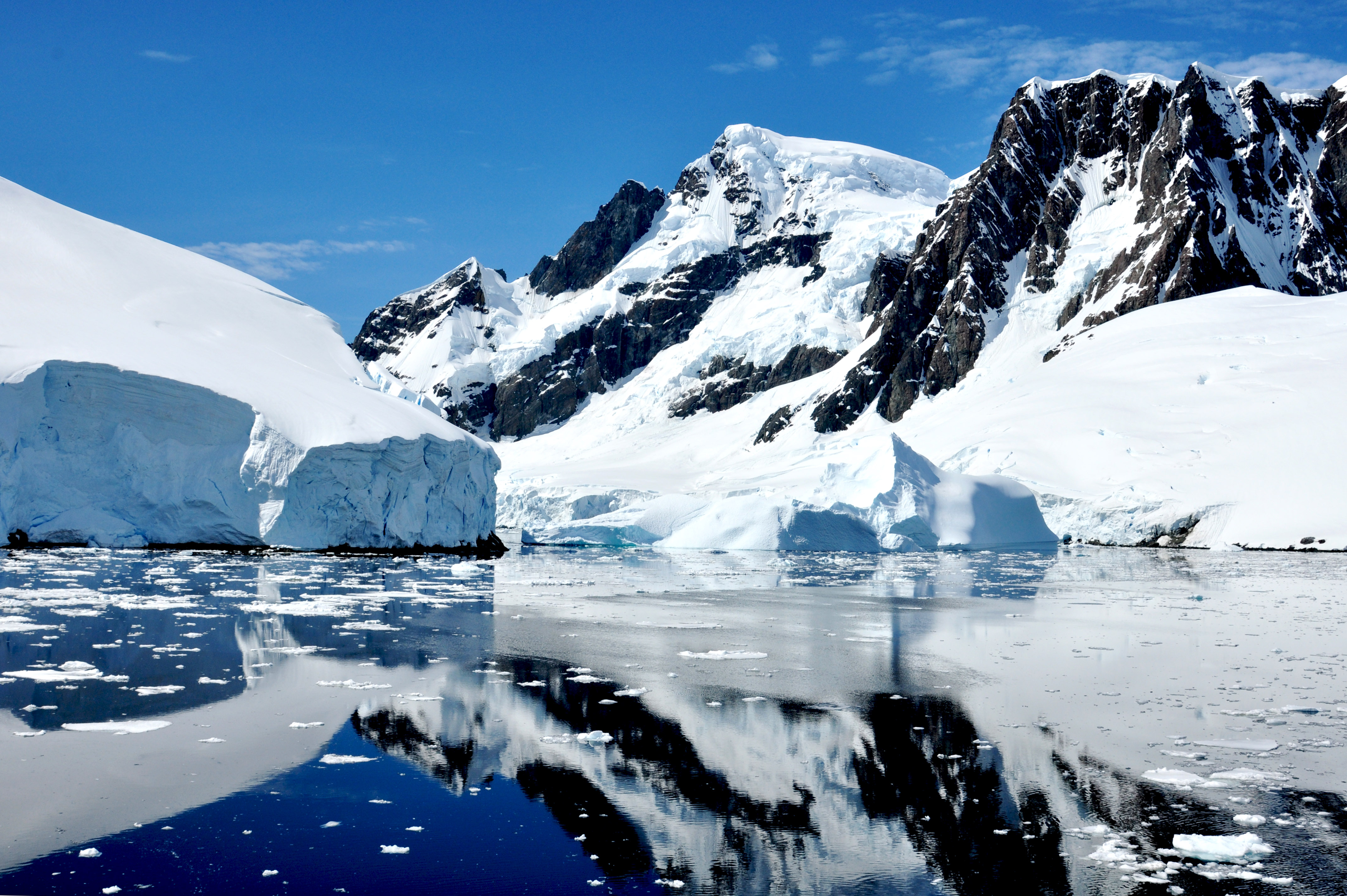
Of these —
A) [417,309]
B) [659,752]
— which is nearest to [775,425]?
[417,309]

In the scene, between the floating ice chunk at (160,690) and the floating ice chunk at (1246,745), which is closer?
the floating ice chunk at (1246,745)

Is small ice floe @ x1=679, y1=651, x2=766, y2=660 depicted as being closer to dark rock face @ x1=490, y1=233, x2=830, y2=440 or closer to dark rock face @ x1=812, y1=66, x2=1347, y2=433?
dark rock face @ x1=812, y1=66, x2=1347, y2=433

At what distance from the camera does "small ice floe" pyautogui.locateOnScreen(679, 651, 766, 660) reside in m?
10.9

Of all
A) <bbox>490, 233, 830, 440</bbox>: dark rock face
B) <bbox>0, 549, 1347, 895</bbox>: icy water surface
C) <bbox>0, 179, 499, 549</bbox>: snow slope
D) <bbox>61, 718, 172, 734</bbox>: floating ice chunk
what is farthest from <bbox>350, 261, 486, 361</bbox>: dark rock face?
<bbox>61, 718, 172, 734</bbox>: floating ice chunk

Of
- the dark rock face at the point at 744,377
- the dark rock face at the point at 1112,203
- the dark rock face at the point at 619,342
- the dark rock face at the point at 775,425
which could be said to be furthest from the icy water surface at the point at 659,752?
Answer: the dark rock face at the point at 619,342

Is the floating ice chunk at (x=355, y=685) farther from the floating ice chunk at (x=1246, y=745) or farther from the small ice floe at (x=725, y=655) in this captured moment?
the floating ice chunk at (x=1246, y=745)

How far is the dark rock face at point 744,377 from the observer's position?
96812 mm

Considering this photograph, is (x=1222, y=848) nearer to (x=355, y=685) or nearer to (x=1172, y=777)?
(x=1172, y=777)

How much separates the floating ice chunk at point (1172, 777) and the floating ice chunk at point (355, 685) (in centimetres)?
616

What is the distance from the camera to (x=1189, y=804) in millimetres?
5918

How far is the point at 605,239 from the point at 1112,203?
7007cm

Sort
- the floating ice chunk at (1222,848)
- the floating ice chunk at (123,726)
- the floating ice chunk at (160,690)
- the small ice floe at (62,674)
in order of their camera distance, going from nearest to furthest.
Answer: the floating ice chunk at (1222,848), the floating ice chunk at (123,726), the floating ice chunk at (160,690), the small ice floe at (62,674)

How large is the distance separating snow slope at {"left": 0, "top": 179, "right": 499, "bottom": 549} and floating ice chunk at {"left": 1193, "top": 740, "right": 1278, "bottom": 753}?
67.7 ft

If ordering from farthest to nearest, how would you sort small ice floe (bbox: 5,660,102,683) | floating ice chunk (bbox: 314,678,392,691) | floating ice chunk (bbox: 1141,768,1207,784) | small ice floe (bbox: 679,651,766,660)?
1. small ice floe (bbox: 679,651,766,660)
2. floating ice chunk (bbox: 314,678,392,691)
3. small ice floe (bbox: 5,660,102,683)
4. floating ice chunk (bbox: 1141,768,1207,784)
